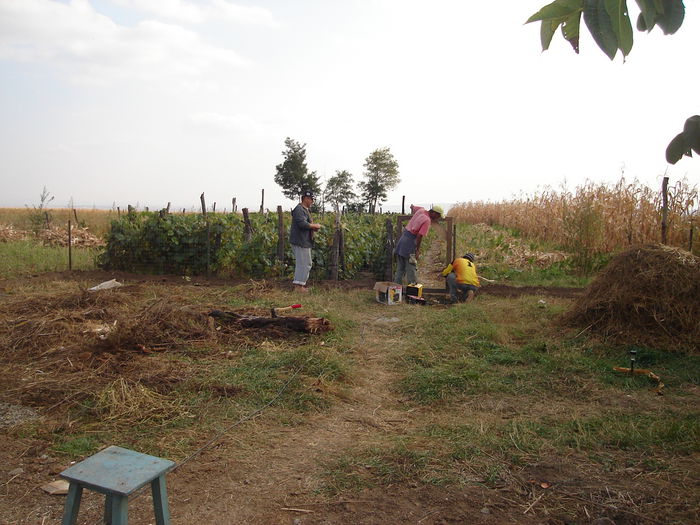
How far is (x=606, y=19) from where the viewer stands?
4.33 feet

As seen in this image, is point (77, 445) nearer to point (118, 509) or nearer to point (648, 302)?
point (118, 509)

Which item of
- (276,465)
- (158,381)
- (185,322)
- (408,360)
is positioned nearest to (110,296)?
(185,322)

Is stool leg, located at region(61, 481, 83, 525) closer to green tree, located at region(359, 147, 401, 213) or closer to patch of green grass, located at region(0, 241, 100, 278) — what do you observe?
patch of green grass, located at region(0, 241, 100, 278)

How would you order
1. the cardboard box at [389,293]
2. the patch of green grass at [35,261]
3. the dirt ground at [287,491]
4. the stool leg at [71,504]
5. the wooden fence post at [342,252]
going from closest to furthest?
the stool leg at [71,504] → the dirt ground at [287,491] → the cardboard box at [389,293] → the wooden fence post at [342,252] → the patch of green grass at [35,261]

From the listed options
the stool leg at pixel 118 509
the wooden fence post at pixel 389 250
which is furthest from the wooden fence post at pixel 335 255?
the stool leg at pixel 118 509

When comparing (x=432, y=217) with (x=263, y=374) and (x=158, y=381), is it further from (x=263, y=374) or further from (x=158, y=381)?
(x=158, y=381)

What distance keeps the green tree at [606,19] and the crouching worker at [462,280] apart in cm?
688

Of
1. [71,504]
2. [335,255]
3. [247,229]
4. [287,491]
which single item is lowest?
[287,491]

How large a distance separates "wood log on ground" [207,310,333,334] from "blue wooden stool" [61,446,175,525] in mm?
3693

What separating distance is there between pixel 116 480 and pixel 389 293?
622 centimetres

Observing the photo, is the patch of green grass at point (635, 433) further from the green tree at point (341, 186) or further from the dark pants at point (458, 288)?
the green tree at point (341, 186)

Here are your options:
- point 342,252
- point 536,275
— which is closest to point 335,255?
point 342,252

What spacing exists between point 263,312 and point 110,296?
7.76ft

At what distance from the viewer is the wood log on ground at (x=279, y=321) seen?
20.2 feet
